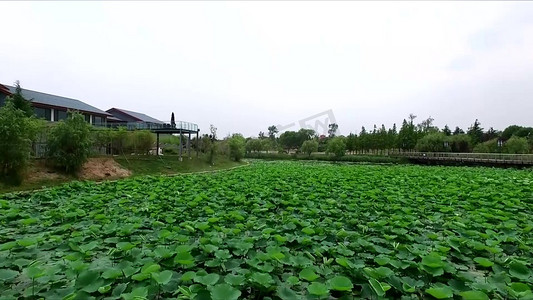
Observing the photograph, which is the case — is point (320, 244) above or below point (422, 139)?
below

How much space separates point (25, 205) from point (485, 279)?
7184 mm

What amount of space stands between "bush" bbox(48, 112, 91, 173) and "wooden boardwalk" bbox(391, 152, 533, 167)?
2781 cm

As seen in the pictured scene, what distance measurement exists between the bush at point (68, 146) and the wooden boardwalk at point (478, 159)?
27.8 meters

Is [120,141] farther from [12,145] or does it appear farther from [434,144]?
[434,144]

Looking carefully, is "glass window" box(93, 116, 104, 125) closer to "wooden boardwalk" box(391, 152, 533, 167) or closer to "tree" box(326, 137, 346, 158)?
"tree" box(326, 137, 346, 158)

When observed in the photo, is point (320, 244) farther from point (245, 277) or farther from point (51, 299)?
point (51, 299)

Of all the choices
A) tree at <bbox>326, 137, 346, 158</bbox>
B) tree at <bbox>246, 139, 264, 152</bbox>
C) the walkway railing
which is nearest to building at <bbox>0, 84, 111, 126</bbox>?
tree at <bbox>326, 137, 346, 158</bbox>

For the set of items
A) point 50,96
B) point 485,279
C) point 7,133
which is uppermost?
point 50,96

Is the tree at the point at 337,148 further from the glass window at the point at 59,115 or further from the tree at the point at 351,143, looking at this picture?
the glass window at the point at 59,115

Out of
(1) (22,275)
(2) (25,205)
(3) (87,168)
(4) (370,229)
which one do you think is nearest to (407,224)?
(4) (370,229)

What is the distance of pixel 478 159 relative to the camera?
2547 cm

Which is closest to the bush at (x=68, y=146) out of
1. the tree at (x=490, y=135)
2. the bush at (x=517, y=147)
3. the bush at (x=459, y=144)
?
the bush at (x=517, y=147)

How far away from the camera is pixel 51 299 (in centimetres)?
217

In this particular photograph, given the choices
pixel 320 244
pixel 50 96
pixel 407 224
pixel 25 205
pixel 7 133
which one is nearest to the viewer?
pixel 320 244
